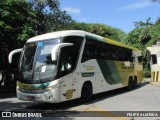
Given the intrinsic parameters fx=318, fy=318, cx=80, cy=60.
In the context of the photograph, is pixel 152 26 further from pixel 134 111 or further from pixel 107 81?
pixel 134 111

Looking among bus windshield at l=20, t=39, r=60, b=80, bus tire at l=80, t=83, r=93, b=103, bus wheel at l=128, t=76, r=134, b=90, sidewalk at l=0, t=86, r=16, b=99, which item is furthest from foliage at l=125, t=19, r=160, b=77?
bus windshield at l=20, t=39, r=60, b=80

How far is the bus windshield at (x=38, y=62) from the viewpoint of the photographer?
12.6m

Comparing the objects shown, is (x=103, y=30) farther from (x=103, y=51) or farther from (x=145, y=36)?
(x=103, y=51)

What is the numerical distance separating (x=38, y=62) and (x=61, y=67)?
1.00 metres

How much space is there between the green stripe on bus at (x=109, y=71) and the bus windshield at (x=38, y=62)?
3638mm

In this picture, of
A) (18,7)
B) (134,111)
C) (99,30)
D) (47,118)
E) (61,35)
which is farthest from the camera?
(99,30)

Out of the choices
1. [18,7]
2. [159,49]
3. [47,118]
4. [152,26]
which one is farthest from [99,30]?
[47,118]

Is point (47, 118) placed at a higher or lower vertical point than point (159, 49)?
lower

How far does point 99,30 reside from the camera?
194 ft

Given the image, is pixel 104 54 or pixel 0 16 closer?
pixel 104 54

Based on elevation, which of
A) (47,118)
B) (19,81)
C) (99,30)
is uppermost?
(99,30)

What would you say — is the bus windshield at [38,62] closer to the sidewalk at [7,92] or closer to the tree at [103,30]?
the sidewalk at [7,92]

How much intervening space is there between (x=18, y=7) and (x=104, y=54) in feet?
21.8

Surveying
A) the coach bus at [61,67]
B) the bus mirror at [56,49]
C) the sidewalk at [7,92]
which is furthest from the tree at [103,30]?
the bus mirror at [56,49]
